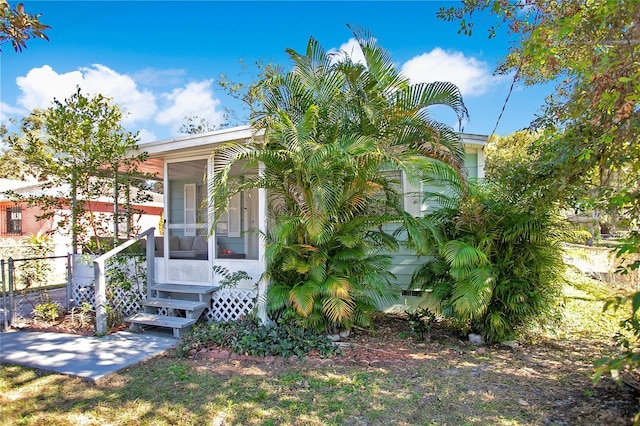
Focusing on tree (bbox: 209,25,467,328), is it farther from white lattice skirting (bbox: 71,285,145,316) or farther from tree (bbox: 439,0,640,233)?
white lattice skirting (bbox: 71,285,145,316)

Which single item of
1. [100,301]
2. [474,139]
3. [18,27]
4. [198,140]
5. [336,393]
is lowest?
[336,393]

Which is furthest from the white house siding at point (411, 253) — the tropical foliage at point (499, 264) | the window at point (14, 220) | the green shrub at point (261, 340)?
the window at point (14, 220)

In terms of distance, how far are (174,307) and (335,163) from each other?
3422 millimetres

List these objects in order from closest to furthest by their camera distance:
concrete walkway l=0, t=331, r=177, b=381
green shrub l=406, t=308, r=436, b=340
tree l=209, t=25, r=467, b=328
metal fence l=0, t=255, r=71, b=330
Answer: concrete walkway l=0, t=331, r=177, b=381 → tree l=209, t=25, r=467, b=328 → green shrub l=406, t=308, r=436, b=340 → metal fence l=0, t=255, r=71, b=330

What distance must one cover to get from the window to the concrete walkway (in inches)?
451

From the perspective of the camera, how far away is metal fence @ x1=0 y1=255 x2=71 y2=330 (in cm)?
602

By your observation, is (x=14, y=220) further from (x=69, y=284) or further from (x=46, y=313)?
(x=46, y=313)

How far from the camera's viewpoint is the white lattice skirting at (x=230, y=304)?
18.3 ft

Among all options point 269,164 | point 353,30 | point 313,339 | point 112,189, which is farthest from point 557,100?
point 112,189

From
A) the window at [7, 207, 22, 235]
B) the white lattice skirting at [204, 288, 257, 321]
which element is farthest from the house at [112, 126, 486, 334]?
the window at [7, 207, 22, 235]

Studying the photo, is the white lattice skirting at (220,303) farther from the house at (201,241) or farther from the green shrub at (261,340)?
the green shrub at (261,340)

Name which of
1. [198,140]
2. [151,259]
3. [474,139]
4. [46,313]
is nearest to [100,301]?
[151,259]

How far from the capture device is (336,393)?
3.46m

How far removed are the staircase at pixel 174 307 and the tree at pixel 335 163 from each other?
1.42 meters
